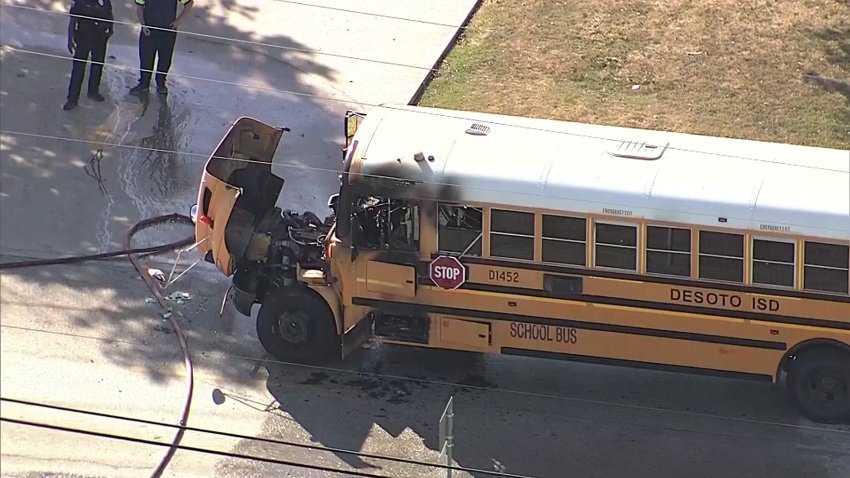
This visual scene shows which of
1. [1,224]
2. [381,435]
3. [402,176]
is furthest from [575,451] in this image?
[1,224]

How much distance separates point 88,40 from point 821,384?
8.89 meters

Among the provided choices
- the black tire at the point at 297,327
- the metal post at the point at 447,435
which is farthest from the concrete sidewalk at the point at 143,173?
the metal post at the point at 447,435

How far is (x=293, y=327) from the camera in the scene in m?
11.8

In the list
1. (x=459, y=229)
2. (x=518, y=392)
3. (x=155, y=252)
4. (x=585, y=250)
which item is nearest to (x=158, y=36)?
(x=155, y=252)

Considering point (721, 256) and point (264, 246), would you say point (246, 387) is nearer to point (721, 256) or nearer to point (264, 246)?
point (264, 246)

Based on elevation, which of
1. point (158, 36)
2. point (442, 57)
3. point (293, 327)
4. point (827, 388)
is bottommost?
point (827, 388)

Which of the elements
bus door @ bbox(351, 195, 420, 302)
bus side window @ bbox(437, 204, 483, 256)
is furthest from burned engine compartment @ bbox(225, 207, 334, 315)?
bus side window @ bbox(437, 204, 483, 256)

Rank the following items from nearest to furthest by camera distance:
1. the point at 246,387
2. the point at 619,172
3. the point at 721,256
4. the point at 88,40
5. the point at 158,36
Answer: the point at 721,256 → the point at 619,172 → the point at 246,387 → the point at 88,40 → the point at 158,36

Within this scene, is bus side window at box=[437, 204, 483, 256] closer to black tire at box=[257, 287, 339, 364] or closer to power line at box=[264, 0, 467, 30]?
black tire at box=[257, 287, 339, 364]

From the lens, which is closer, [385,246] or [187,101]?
[385,246]

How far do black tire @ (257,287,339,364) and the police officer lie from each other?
4936 millimetres

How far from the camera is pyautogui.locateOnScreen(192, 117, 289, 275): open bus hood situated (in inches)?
462

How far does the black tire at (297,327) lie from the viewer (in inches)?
459

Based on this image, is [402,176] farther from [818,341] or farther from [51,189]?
[51,189]
